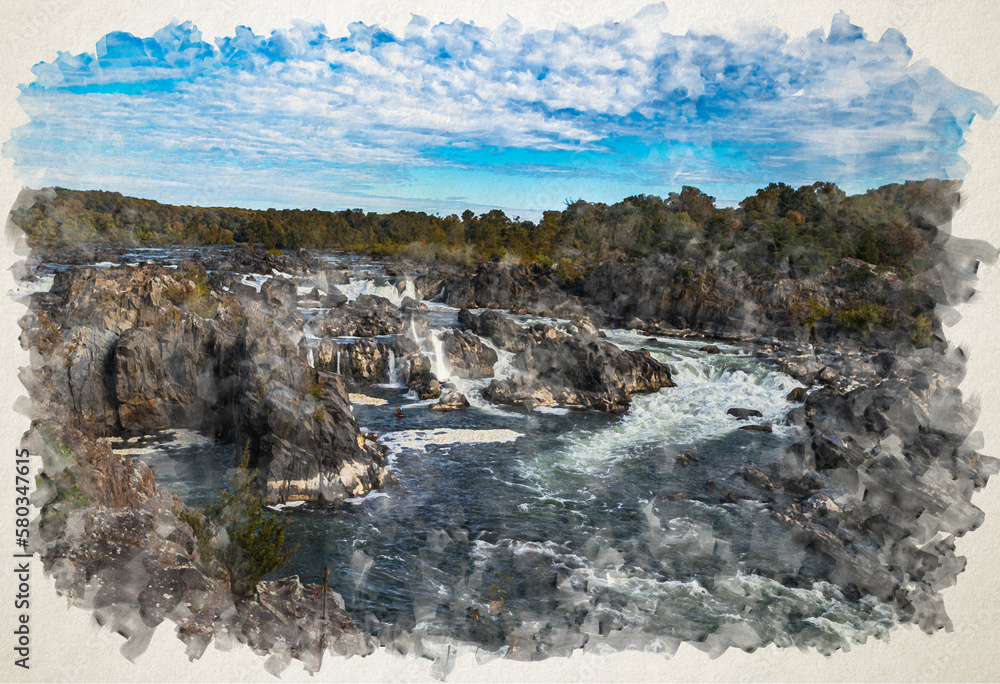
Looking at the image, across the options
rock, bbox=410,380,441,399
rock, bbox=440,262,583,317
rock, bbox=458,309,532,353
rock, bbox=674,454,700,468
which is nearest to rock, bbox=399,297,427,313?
rock, bbox=458,309,532,353

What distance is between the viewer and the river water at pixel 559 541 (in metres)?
10.2

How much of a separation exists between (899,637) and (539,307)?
33.0m

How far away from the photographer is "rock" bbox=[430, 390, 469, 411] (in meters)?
22.3

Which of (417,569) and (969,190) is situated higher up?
(969,190)

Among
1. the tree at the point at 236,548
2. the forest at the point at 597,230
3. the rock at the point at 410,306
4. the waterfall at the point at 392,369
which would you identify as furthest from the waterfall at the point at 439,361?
the tree at the point at 236,548

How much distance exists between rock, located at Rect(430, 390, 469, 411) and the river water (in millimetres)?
566

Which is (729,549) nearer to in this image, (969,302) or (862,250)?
(969,302)

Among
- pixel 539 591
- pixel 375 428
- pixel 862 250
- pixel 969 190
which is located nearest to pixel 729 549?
pixel 539 591

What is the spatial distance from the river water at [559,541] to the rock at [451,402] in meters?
0.57

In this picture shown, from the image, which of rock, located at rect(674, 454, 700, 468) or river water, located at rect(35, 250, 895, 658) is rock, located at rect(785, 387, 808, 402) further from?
rock, located at rect(674, 454, 700, 468)

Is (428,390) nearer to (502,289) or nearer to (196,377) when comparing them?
(196,377)

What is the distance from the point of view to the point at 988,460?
9250 millimetres

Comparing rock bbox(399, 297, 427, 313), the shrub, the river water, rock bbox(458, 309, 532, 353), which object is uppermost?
the shrub

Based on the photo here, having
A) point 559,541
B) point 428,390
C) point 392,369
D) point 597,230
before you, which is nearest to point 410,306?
point 392,369
